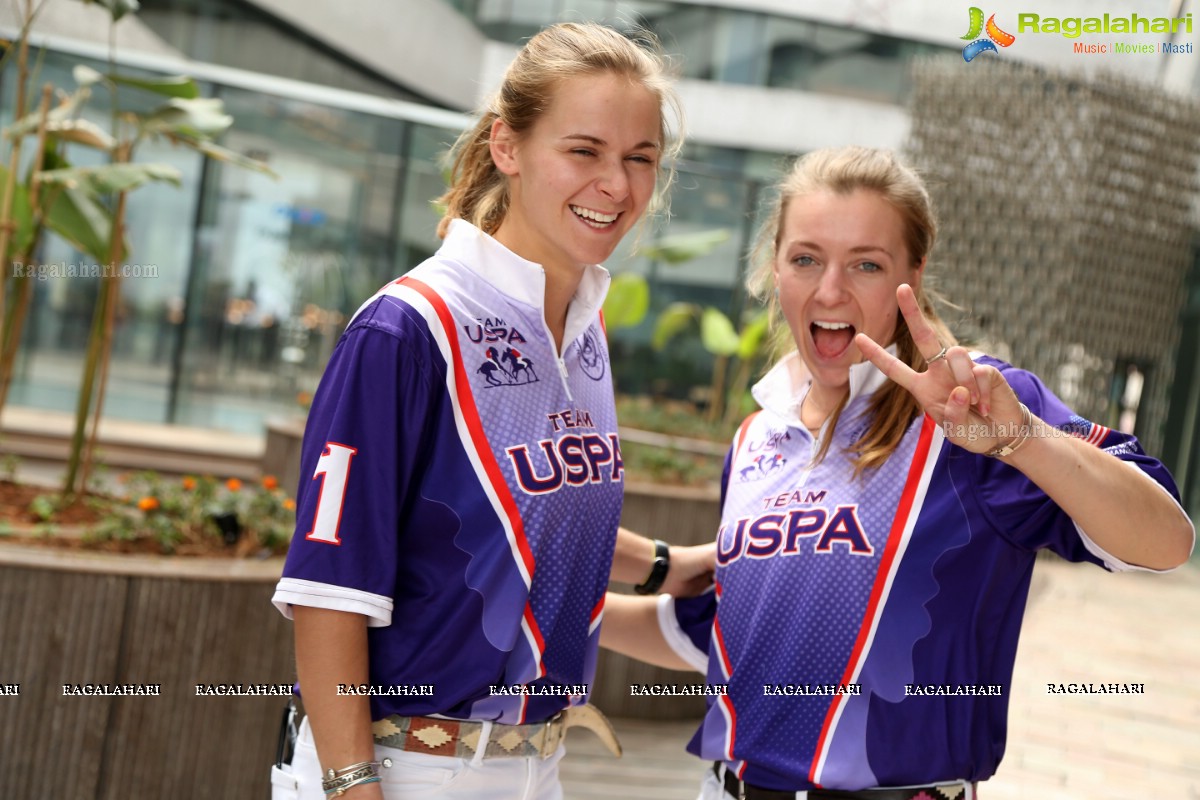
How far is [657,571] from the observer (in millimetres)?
2273

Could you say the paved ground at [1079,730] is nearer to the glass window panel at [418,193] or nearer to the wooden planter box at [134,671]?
the wooden planter box at [134,671]

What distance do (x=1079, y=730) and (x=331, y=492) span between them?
5.19 meters

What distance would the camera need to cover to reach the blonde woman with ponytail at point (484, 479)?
1582 millimetres

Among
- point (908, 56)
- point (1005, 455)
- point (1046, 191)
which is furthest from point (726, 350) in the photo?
point (908, 56)

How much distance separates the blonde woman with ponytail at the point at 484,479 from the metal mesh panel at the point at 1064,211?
9640mm

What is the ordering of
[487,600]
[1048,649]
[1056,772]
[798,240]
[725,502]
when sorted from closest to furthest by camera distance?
[487,600] → [798,240] → [725,502] → [1056,772] → [1048,649]

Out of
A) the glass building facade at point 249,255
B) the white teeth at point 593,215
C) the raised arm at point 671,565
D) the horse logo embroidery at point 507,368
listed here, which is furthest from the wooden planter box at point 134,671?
the glass building facade at point 249,255

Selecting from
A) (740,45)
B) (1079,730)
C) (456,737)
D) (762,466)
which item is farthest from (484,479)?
(740,45)

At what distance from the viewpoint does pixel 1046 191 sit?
11258mm

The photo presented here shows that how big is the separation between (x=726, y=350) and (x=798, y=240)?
7.33 metres

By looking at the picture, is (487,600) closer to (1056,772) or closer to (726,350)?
(1056,772)

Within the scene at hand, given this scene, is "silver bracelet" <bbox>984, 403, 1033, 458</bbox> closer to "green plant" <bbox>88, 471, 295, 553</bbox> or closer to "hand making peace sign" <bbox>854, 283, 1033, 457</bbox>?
"hand making peace sign" <bbox>854, 283, 1033, 457</bbox>

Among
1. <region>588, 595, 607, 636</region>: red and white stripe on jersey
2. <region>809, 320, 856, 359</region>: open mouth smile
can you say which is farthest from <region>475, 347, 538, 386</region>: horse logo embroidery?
<region>809, 320, 856, 359</region>: open mouth smile
